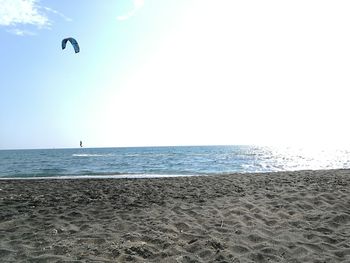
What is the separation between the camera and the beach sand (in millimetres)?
5191

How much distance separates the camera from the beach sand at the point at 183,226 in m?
5.19

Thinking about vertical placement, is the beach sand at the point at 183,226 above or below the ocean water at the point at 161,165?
above

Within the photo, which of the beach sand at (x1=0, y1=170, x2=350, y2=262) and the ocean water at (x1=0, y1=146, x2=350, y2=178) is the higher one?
the beach sand at (x1=0, y1=170, x2=350, y2=262)

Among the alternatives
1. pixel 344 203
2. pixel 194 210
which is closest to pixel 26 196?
pixel 194 210

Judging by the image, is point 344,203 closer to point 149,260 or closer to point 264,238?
point 264,238

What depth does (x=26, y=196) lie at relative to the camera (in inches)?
414

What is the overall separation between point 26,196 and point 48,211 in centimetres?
274

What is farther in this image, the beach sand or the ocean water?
the ocean water

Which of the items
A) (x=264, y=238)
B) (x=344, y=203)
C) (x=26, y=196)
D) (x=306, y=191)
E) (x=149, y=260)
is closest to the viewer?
(x=149, y=260)

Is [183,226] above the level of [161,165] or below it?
above

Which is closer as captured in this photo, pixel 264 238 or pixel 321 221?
pixel 264 238

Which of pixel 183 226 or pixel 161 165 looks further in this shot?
pixel 161 165

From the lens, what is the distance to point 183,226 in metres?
6.55

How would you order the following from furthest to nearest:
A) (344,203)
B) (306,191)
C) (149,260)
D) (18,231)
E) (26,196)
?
(26,196), (306,191), (344,203), (18,231), (149,260)
